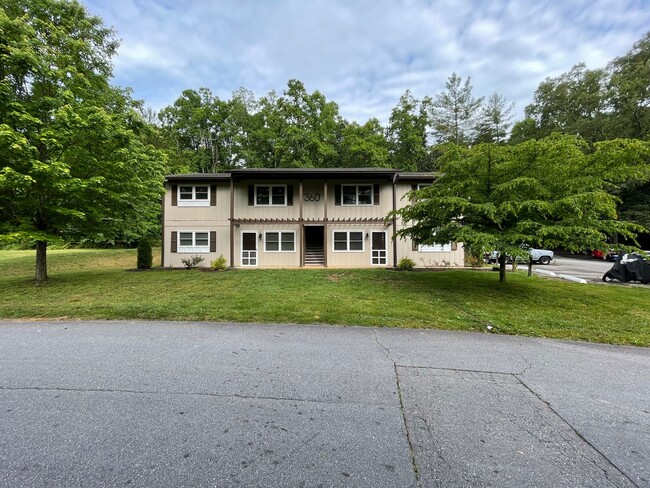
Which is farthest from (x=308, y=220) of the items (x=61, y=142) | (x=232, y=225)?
(x=61, y=142)

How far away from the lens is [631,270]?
1306 cm

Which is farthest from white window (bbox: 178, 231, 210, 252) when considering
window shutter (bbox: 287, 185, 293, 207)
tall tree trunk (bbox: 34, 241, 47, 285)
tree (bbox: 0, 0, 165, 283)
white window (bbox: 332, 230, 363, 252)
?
white window (bbox: 332, 230, 363, 252)

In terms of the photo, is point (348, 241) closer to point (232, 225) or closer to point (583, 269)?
point (232, 225)

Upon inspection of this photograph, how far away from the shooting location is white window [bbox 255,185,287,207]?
57.2 feet

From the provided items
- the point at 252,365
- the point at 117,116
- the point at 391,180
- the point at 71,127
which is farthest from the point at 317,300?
the point at 391,180

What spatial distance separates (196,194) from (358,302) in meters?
13.2

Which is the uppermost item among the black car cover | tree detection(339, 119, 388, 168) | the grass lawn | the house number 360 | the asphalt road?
tree detection(339, 119, 388, 168)

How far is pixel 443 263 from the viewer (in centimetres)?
1694

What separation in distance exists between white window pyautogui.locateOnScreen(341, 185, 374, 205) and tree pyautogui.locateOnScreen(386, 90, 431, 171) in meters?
17.2

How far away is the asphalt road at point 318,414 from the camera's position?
84.1 inches

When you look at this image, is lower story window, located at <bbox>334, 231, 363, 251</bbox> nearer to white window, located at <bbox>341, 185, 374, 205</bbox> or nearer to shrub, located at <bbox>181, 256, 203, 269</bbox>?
white window, located at <bbox>341, 185, 374, 205</bbox>

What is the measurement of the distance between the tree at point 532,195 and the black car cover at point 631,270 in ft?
21.0

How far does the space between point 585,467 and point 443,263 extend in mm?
15465

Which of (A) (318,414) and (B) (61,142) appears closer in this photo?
(A) (318,414)
